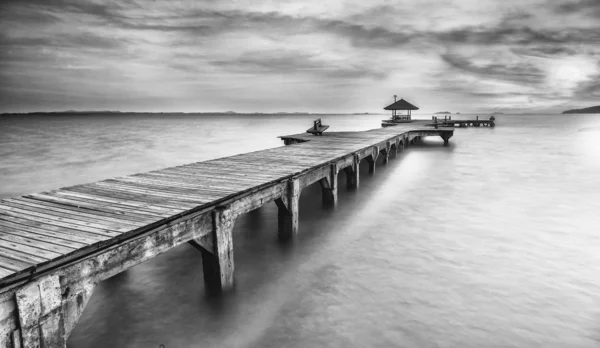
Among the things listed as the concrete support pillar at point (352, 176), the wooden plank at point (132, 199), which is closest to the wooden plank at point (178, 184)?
the wooden plank at point (132, 199)

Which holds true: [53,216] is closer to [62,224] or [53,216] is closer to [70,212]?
[70,212]

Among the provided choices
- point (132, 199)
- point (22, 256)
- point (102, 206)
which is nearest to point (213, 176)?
point (132, 199)

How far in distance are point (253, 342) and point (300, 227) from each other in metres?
4.39

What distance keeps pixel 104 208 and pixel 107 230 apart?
3.43 feet

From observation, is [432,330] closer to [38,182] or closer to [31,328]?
[31,328]

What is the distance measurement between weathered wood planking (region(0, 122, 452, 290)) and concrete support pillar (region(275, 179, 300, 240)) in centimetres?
34

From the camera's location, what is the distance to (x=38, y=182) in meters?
17.5

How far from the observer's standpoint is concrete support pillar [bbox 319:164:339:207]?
32.0ft

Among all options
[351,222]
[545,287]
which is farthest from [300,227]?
[545,287]

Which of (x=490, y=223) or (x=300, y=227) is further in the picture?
(x=490, y=223)

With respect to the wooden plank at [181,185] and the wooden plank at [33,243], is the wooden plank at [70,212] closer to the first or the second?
the wooden plank at [33,243]

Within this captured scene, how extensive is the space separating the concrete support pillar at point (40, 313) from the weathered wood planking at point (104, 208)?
145mm

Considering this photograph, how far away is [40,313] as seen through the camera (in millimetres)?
2895

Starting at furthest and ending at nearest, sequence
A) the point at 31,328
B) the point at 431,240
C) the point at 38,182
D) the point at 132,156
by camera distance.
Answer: the point at 132,156 < the point at 38,182 < the point at 431,240 < the point at 31,328
